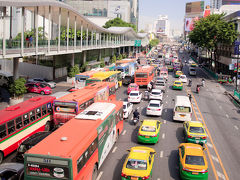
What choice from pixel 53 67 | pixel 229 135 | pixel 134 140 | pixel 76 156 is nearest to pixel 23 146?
pixel 76 156

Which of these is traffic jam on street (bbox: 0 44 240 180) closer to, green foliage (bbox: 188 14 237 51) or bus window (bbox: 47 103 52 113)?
bus window (bbox: 47 103 52 113)

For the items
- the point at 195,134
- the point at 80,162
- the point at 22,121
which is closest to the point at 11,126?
the point at 22,121

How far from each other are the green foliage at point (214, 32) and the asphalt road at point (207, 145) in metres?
29.0

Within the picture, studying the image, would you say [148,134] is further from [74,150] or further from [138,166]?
[74,150]

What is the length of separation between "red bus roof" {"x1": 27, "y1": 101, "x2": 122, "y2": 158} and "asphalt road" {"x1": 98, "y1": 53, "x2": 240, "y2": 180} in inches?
121

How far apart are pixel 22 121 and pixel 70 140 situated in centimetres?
753

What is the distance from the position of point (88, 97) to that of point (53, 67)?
98.8 ft

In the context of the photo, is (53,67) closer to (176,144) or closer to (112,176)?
(176,144)

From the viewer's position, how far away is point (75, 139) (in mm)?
12828

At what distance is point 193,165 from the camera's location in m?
14.6

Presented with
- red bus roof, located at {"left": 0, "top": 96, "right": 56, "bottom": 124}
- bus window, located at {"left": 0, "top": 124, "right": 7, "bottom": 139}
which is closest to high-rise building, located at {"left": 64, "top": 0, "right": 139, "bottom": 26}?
red bus roof, located at {"left": 0, "top": 96, "right": 56, "bottom": 124}

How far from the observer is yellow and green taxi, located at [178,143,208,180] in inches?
563

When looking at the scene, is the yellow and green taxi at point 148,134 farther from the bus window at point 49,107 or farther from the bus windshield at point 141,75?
the bus windshield at point 141,75

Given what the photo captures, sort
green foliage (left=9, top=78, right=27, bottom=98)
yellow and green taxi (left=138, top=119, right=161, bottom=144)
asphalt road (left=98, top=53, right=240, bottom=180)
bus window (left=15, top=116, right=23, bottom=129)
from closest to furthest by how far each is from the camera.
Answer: asphalt road (left=98, top=53, right=240, bottom=180) → bus window (left=15, top=116, right=23, bottom=129) → yellow and green taxi (left=138, top=119, right=161, bottom=144) → green foliage (left=9, top=78, right=27, bottom=98)
